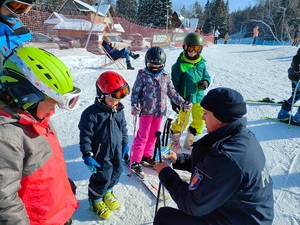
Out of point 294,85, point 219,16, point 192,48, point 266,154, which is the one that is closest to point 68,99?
point 192,48

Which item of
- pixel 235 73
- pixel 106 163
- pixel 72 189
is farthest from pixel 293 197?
pixel 235 73

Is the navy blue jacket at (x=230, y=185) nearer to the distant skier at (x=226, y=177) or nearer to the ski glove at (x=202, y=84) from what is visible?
the distant skier at (x=226, y=177)

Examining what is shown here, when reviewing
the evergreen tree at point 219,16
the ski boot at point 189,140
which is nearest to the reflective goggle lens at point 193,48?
the ski boot at point 189,140

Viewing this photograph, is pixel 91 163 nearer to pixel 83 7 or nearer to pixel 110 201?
pixel 110 201

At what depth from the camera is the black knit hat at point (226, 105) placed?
1688 mm

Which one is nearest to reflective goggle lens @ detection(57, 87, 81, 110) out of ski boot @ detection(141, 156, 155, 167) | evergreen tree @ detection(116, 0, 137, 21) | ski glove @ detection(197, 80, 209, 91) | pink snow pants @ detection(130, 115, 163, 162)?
pink snow pants @ detection(130, 115, 163, 162)

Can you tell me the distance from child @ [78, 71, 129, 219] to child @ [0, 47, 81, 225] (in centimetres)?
79

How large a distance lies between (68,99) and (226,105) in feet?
3.59

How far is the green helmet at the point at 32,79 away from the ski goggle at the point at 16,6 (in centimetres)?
142

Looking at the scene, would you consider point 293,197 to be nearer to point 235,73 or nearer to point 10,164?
point 10,164

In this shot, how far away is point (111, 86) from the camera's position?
8.00 feet

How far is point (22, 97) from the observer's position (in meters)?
1.39

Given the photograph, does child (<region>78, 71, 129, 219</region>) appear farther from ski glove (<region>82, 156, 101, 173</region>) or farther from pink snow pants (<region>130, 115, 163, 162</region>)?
pink snow pants (<region>130, 115, 163, 162</region>)

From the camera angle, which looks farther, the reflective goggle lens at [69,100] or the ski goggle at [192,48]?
the ski goggle at [192,48]
